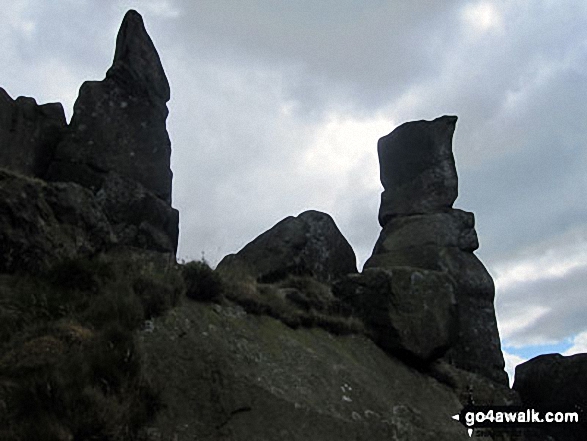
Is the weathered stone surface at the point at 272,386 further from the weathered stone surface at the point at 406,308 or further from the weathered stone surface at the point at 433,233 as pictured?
the weathered stone surface at the point at 433,233

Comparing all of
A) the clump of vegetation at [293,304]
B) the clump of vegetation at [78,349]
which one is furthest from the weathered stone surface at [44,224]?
the clump of vegetation at [293,304]

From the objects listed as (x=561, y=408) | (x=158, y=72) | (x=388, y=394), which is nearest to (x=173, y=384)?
(x=388, y=394)

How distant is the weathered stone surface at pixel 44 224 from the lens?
430 inches

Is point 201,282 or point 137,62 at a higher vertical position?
point 137,62

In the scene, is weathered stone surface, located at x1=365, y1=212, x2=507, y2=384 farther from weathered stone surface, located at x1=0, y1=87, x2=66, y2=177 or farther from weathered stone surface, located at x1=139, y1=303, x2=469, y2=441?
weathered stone surface, located at x1=0, y1=87, x2=66, y2=177

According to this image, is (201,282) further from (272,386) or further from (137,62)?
(137,62)

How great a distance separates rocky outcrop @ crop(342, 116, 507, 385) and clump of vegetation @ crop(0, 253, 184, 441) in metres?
9.53

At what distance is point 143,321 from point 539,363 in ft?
46.5

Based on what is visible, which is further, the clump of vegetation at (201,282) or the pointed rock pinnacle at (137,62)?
the pointed rock pinnacle at (137,62)

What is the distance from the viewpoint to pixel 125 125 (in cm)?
1983

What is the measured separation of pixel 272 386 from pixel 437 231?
46.3 feet

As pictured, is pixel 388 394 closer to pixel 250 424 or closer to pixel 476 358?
pixel 250 424

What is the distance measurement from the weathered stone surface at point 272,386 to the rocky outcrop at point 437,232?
6.11 meters

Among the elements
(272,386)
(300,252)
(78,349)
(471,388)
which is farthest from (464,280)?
(78,349)
